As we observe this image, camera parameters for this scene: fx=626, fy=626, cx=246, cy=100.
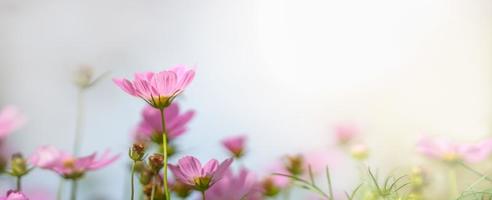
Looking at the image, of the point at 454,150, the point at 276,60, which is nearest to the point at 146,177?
the point at 454,150

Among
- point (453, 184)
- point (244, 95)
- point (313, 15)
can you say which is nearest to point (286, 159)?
point (453, 184)

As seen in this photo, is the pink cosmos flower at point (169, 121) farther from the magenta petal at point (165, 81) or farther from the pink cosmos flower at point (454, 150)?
the pink cosmos flower at point (454, 150)

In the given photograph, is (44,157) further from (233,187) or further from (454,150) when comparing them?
(454,150)

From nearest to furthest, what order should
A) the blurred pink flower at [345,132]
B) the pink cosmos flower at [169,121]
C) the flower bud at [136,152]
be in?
the flower bud at [136,152]
the pink cosmos flower at [169,121]
the blurred pink flower at [345,132]

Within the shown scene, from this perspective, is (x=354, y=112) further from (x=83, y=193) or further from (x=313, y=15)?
(x=83, y=193)

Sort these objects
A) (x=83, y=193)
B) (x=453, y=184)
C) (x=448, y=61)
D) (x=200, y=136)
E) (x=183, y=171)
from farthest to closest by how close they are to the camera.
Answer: (x=448, y=61), (x=200, y=136), (x=83, y=193), (x=453, y=184), (x=183, y=171)

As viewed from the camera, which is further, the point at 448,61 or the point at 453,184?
the point at 448,61

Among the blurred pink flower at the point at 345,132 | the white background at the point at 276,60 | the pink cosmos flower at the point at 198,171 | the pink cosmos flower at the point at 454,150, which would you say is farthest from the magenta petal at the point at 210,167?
the white background at the point at 276,60
